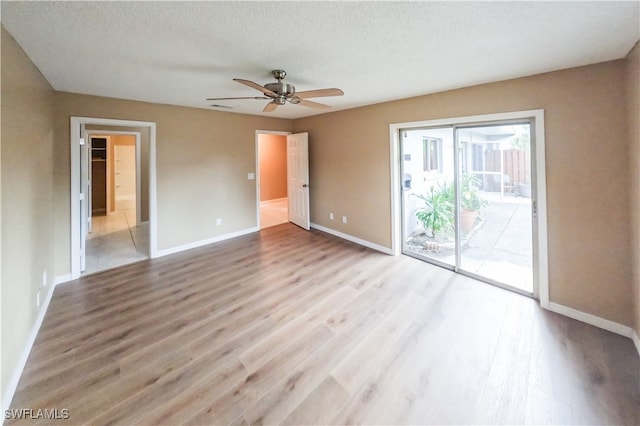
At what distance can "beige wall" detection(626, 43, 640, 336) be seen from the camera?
6.49ft

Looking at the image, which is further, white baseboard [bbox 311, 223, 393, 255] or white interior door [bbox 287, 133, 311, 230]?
white interior door [bbox 287, 133, 311, 230]

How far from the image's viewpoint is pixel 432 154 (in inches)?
161

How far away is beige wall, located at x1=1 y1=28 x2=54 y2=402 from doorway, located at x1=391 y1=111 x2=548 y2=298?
3995 millimetres

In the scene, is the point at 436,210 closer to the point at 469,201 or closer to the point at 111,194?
the point at 469,201

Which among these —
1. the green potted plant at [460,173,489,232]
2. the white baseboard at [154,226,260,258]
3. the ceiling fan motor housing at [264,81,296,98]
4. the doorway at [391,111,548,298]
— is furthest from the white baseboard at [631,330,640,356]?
the white baseboard at [154,226,260,258]

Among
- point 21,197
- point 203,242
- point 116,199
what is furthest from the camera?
point 116,199

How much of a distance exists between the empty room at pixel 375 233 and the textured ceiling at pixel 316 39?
0.02m

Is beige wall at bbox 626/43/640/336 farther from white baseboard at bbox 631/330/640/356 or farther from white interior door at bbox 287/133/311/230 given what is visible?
white interior door at bbox 287/133/311/230

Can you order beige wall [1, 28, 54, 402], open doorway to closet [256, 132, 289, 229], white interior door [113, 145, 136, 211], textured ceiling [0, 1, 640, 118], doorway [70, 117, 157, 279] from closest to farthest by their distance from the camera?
textured ceiling [0, 1, 640, 118] < beige wall [1, 28, 54, 402] < doorway [70, 117, 157, 279] < white interior door [113, 145, 136, 211] < open doorway to closet [256, 132, 289, 229]

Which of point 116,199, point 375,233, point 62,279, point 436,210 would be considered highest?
point 116,199

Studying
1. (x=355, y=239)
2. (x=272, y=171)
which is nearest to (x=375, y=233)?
→ (x=355, y=239)

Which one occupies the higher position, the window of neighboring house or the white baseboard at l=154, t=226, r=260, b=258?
Answer: the window of neighboring house

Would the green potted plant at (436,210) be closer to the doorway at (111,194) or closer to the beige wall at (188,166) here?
the beige wall at (188,166)

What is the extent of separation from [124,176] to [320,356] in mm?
8117
